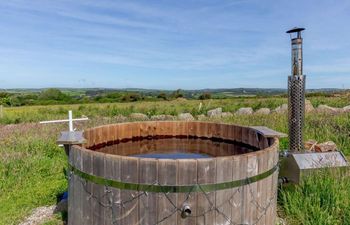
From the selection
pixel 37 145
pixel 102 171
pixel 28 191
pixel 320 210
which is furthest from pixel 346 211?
pixel 37 145

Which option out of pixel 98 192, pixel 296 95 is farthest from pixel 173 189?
pixel 296 95

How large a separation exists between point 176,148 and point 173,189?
2569mm

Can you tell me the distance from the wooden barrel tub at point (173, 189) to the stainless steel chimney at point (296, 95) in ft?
6.64

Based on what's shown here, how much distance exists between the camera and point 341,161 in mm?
5410

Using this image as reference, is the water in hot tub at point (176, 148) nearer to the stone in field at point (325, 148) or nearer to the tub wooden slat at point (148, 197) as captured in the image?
the tub wooden slat at point (148, 197)

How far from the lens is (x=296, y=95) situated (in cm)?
544

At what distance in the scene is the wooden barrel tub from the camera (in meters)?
3.05

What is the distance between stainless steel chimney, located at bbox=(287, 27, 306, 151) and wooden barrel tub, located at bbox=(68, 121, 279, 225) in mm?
2024

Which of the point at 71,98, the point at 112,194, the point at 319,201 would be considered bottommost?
the point at 319,201

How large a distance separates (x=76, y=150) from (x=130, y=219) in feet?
3.26

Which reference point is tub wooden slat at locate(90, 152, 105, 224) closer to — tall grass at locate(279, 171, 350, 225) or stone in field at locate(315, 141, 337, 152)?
tall grass at locate(279, 171, 350, 225)

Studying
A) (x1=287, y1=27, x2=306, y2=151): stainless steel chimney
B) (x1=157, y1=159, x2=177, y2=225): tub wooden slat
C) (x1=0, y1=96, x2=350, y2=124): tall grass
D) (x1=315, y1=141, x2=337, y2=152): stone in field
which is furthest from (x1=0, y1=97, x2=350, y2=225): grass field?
(x1=0, y1=96, x2=350, y2=124): tall grass

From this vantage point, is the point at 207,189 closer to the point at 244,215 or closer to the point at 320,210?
the point at 244,215

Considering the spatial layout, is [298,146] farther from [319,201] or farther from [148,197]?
[148,197]
